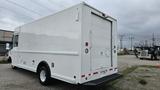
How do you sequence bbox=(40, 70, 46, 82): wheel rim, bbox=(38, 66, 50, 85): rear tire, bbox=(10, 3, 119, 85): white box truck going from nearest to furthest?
bbox=(10, 3, 119, 85): white box truck, bbox=(38, 66, 50, 85): rear tire, bbox=(40, 70, 46, 82): wheel rim

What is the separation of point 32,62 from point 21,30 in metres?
2.61

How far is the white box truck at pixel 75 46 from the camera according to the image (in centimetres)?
497

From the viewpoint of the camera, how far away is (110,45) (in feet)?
21.4

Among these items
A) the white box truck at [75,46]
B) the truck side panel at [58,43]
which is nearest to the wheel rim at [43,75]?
the white box truck at [75,46]

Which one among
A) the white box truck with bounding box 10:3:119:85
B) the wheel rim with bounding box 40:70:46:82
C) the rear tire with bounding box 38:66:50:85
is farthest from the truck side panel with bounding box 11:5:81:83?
the wheel rim with bounding box 40:70:46:82

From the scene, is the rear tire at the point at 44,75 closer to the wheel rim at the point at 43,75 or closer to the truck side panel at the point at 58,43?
the wheel rim at the point at 43,75

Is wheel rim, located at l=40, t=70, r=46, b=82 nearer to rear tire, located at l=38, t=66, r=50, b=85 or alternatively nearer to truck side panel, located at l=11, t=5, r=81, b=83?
rear tire, located at l=38, t=66, r=50, b=85

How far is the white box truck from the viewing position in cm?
497

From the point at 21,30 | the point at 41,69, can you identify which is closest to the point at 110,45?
the point at 41,69

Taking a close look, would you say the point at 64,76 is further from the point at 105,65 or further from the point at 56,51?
the point at 105,65

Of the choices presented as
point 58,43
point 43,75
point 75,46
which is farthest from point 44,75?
point 75,46

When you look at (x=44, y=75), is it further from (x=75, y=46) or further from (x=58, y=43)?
(x=75, y=46)

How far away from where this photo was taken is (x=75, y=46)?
5.04 m

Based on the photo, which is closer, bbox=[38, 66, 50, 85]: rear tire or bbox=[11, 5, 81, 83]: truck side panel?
bbox=[11, 5, 81, 83]: truck side panel
